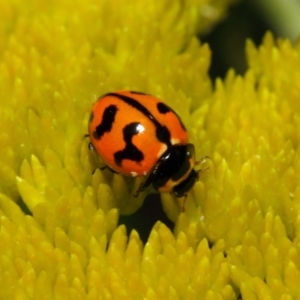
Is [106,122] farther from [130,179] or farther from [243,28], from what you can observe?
[243,28]

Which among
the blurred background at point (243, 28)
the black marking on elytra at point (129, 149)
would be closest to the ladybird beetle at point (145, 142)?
the black marking on elytra at point (129, 149)

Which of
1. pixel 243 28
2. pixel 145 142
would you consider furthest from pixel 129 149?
pixel 243 28

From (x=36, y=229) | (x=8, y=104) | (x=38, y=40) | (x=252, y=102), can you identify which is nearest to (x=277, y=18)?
(x=252, y=102)

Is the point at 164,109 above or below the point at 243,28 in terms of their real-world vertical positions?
above

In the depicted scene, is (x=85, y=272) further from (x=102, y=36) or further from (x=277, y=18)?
(x=277, y=18)

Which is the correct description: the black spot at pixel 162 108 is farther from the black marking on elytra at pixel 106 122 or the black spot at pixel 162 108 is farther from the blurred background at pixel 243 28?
the blurred background at pixel 243 28
